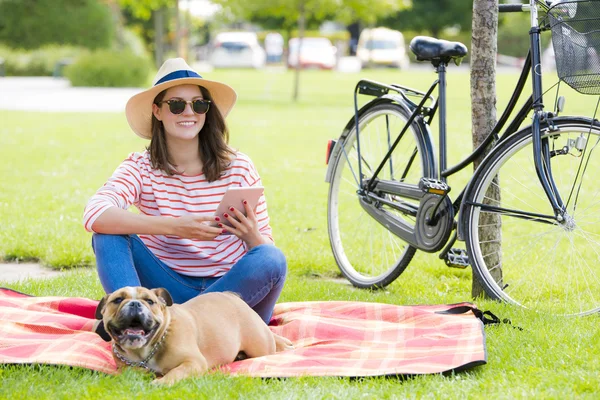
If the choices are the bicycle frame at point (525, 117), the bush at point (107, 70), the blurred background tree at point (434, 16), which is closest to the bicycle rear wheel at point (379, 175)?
the bicycle frame at point (525, 117)

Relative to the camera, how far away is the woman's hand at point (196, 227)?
3883mm

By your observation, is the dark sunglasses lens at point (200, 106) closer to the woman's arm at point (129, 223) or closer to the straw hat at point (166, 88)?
the straw hat at point (166, 88)

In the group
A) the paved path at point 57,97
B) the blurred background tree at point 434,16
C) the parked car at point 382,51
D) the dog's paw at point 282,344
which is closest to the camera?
the dog's paw at point 282,344

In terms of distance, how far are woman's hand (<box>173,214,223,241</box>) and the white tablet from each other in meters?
0.07

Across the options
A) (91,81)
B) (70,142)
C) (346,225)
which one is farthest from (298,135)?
(91,81)

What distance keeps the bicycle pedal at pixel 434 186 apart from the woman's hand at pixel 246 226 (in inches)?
39.4

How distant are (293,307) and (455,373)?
1.27 metres

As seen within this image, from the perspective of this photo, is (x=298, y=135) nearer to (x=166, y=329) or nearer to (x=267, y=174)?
(x=267, y=174)

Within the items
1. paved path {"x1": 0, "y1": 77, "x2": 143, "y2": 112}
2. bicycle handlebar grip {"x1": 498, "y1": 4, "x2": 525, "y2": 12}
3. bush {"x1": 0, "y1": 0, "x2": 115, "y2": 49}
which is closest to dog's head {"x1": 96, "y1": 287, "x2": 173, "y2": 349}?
bicycle handlebar grip {"x1": 498, "y1": 4, "x2": 525, "y2": 12}

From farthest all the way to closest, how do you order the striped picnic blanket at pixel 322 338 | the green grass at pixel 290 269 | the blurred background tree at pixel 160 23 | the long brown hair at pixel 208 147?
the blurred background tree at pixel 160 23
the long brown hair at pixel 208 147
the striped picnic blanket at pixel 322 338
the green grass at pixel 290 269

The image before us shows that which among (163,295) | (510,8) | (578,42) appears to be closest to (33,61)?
(510,8)

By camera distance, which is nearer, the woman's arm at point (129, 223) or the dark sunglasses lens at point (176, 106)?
the woman's arm at point (129, 223)

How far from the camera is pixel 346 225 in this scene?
294 inches

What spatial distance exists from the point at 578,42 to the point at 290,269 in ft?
8.94
